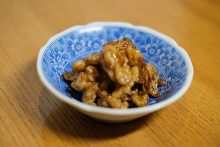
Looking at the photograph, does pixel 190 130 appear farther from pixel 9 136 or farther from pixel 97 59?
pixel 9 136

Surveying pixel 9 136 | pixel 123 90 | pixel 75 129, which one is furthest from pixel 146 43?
pixel 9 136

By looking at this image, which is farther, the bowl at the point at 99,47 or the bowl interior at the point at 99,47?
the bowl interior at the point at 99,47

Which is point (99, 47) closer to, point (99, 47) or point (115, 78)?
point (99, 47)

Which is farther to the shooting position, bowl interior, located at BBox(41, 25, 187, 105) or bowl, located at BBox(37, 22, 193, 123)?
bowl interior, located at BBox(41, 25, 187, 105)

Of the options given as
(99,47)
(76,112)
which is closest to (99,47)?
(99,47)

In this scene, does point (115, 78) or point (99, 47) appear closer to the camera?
point (115, 78)
